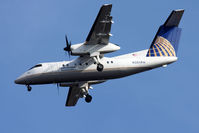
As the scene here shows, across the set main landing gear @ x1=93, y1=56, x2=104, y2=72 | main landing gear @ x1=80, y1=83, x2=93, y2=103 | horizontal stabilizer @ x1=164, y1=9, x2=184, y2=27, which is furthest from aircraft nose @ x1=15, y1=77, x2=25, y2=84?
horizontal stabilizer @ x1=164, y1=9, x2=184, y2=27

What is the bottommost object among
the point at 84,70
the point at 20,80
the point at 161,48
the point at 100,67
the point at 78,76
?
the point at 20,80

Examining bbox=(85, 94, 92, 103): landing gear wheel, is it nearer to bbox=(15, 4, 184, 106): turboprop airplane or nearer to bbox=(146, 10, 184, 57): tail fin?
bbox=(15, 4, 184, 106): turboprop airplane

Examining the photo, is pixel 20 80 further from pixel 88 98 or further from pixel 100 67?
pixel 100 67

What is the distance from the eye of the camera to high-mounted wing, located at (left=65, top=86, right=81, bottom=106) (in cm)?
3331

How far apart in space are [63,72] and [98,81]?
3.38m

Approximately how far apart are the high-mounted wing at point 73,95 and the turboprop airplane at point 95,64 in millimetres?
1254

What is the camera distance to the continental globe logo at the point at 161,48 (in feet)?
103

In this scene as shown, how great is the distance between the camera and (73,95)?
34.1m

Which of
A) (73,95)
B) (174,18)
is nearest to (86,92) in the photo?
(73,95)

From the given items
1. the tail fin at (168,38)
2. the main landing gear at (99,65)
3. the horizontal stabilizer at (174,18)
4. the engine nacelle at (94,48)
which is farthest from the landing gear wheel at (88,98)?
the horizontal stabilizer at (174,18)

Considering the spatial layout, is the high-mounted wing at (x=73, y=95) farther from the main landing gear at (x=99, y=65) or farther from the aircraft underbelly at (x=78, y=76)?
the main landing gear at (x=99, y=65)

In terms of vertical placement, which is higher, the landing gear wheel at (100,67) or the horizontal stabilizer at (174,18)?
the horizontal stabilizer at (174,18)

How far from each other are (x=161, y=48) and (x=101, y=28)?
6.20 metres

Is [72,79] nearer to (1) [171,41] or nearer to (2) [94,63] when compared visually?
(2) [94,63]
